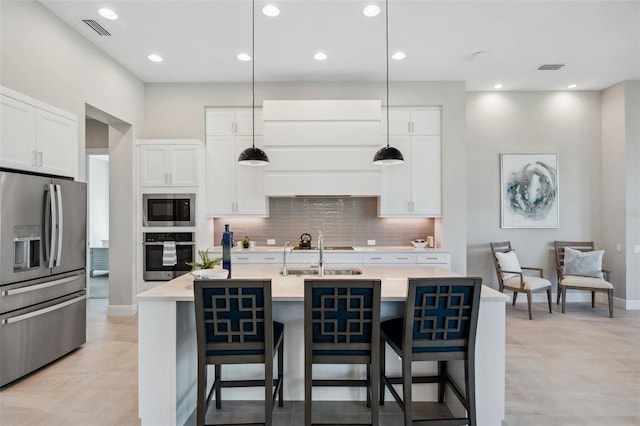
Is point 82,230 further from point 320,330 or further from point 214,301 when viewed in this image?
point 320,330

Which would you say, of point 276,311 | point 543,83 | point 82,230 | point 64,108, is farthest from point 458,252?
point 64,108

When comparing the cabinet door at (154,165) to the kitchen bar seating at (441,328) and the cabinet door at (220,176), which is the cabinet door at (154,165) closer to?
the cabinet door at (220,176)

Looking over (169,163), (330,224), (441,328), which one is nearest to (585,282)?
(330,224)

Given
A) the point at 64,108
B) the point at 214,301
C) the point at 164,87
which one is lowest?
the point at 214,301

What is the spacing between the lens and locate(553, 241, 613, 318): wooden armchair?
4586 millimetres

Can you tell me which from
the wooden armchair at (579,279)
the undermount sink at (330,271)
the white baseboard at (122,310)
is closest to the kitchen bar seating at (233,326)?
the undermount sink at (330,271)

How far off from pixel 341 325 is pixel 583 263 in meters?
4.56

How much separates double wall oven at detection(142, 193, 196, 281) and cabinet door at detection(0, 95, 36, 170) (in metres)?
1.73

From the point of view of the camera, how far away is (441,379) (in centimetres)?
239

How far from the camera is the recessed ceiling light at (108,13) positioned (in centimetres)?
322

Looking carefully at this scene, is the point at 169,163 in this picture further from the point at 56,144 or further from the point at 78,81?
the point at 56,144

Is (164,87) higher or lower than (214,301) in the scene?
higher

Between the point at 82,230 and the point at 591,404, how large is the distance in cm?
460

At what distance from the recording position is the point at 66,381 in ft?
9.37
